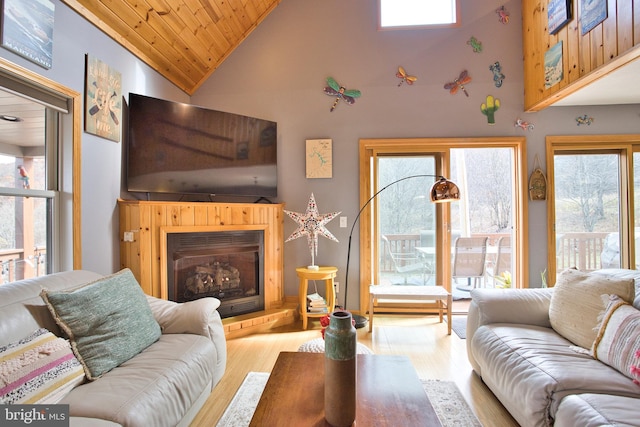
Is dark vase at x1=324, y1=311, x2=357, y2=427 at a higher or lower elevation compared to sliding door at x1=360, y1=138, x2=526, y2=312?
lower

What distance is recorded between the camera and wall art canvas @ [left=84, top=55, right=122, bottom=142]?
2.32 metres

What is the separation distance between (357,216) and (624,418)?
2.65 metres

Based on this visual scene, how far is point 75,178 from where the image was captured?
221 centimetres

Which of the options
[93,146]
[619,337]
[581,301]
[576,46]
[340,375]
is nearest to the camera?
[340,375]

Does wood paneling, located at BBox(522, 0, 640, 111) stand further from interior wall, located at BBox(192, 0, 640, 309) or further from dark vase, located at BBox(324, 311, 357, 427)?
dark vase, located at BBox(324, 311, 357, 427)

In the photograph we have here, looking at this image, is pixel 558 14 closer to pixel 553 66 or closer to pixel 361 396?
pixel 553 66

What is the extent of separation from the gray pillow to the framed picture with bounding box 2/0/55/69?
1401 millimetres

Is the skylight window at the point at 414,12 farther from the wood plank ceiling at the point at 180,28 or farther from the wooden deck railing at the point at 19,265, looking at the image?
the wooden deck railing at the point at 19,265

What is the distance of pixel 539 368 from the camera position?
1547mm

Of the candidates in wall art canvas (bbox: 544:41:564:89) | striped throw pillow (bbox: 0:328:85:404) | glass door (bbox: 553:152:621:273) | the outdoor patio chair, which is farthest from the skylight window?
striped throw pillow (bbox: 0:328:85:404)

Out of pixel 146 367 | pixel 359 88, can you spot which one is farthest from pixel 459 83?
pixel 146 367

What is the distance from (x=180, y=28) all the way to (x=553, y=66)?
357 cm

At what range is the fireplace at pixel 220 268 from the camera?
2.91 meters

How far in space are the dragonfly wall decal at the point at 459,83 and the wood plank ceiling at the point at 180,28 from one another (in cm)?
221
